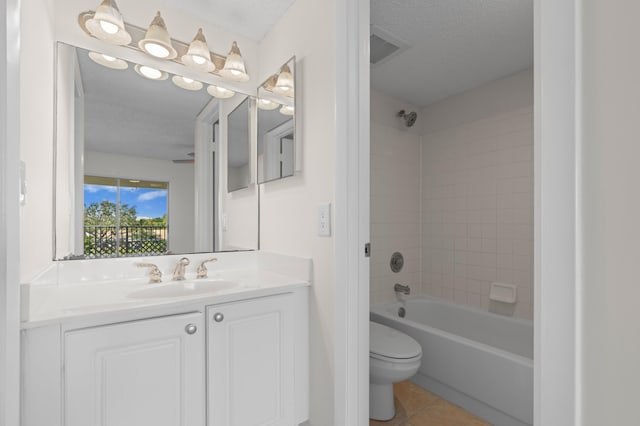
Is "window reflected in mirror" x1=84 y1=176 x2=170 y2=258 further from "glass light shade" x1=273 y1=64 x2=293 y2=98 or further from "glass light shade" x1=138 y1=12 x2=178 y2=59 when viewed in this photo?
"glass light shade" x1=273 y1=64 x2=293 y2=98

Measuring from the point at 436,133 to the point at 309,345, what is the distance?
2.36 metres

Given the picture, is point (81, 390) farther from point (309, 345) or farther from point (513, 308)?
point (513, 308)

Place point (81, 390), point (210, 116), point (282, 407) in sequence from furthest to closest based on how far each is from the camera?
1. point (210, 116)
2. point (282, 407)
3. point (81, 390)

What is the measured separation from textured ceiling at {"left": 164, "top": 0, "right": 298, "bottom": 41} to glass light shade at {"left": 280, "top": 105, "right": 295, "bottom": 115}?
0.52 meters

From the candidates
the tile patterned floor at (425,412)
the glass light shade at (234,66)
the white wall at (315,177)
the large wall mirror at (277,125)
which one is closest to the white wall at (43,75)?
the glass light shade at (234,66)

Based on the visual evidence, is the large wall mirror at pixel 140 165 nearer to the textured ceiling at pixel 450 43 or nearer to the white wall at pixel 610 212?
the textured ceiling at pixel 450 43

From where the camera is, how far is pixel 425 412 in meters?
1.76

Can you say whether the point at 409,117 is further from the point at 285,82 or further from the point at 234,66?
the point at 234,66

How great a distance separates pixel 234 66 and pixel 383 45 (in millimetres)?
986

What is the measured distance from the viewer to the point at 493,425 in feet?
5.37

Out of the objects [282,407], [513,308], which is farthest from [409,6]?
[513,308]

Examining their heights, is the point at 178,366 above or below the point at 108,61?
below

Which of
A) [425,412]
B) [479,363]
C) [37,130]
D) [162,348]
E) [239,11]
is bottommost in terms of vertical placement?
[425,412]

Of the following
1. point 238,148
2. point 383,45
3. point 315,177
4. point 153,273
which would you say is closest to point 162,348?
point 153,273
